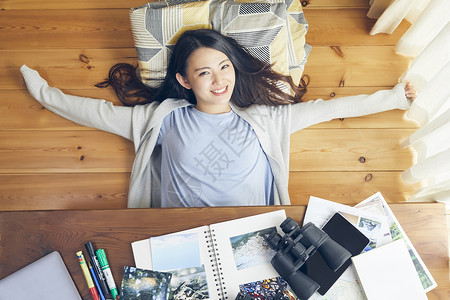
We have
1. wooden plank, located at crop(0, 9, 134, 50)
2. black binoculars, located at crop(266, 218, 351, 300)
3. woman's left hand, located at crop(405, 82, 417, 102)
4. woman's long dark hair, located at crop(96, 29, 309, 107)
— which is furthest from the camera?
wooden plank, located at crop(0, 9, 134, 50)

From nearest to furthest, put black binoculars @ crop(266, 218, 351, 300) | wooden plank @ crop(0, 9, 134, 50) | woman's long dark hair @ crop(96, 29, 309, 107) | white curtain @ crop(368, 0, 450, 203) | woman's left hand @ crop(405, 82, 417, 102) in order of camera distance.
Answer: black binoculars @ crop(266, 218, 351, 300)
white curtain @ crop(368, 0, 450, 203)
woman's long dark hair @ crop(96, 29, 309, 107)
woman's left hand @ crop(405, 82, 417, 102)
wooden plank @ crop(0, 9, 134, 50)

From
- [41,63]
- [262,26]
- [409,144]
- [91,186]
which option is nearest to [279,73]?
[262,26]

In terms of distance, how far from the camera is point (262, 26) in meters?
1.22

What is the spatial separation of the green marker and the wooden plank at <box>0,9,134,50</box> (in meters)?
0.88

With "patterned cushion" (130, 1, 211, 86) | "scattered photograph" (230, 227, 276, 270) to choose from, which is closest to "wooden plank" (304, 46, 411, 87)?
"patterned cushion" (130, 1, 211, 86)

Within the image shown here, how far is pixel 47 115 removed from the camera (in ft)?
4.71

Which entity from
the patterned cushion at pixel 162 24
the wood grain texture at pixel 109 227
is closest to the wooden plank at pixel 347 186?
the wood grain texture at pixel 109 227

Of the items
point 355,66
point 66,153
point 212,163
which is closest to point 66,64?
point 66,153

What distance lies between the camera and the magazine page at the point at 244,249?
99 centimetres

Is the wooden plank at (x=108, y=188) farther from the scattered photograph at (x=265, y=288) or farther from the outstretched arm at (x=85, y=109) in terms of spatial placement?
the scattered photograph at (x=265, y=288)

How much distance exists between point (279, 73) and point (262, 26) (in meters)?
0.18

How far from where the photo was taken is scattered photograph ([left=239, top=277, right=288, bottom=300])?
3.19 ft

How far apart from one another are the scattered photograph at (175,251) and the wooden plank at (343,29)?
0.96m

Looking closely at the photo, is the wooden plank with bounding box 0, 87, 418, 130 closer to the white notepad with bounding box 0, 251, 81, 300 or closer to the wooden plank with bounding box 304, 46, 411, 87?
the wooden plank with bounding box 304, 46, 411, 87
